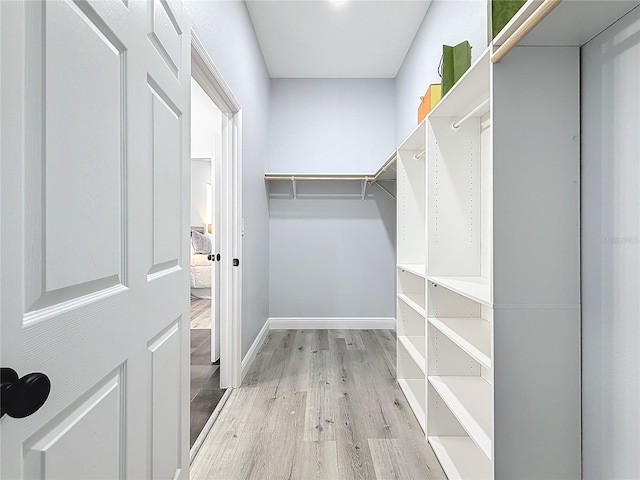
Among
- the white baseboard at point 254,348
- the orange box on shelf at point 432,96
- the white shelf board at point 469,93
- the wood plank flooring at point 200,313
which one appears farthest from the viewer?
the wood plank flooring at point 200,313

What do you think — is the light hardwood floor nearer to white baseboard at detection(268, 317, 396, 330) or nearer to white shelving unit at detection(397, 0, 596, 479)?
white shelving unit at detection(397, 0, 596, 479)

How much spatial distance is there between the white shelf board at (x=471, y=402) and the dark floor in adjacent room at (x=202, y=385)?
1274 millimetres

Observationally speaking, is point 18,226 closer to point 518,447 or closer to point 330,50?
point 518,447

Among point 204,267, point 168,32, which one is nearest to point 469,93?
point 168,32

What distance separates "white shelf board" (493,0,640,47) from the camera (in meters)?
1.02

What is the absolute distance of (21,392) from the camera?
547mm

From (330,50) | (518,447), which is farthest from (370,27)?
(518,447)

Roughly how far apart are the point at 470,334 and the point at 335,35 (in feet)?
9.09

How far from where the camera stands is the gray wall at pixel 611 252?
3.50 ft

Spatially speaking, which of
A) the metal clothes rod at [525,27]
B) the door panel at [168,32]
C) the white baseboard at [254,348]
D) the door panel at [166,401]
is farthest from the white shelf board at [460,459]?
the door panel at [168,32]

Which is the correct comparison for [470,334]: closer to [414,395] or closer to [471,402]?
[471,402]

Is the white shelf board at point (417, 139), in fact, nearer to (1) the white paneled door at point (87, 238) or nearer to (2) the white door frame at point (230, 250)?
(2) the white door frame at point (230, 250)

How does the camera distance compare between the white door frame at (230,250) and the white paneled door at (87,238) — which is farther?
the white door frame at (230,250)

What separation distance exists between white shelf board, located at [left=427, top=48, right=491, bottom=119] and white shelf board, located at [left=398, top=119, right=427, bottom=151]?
19 cm
